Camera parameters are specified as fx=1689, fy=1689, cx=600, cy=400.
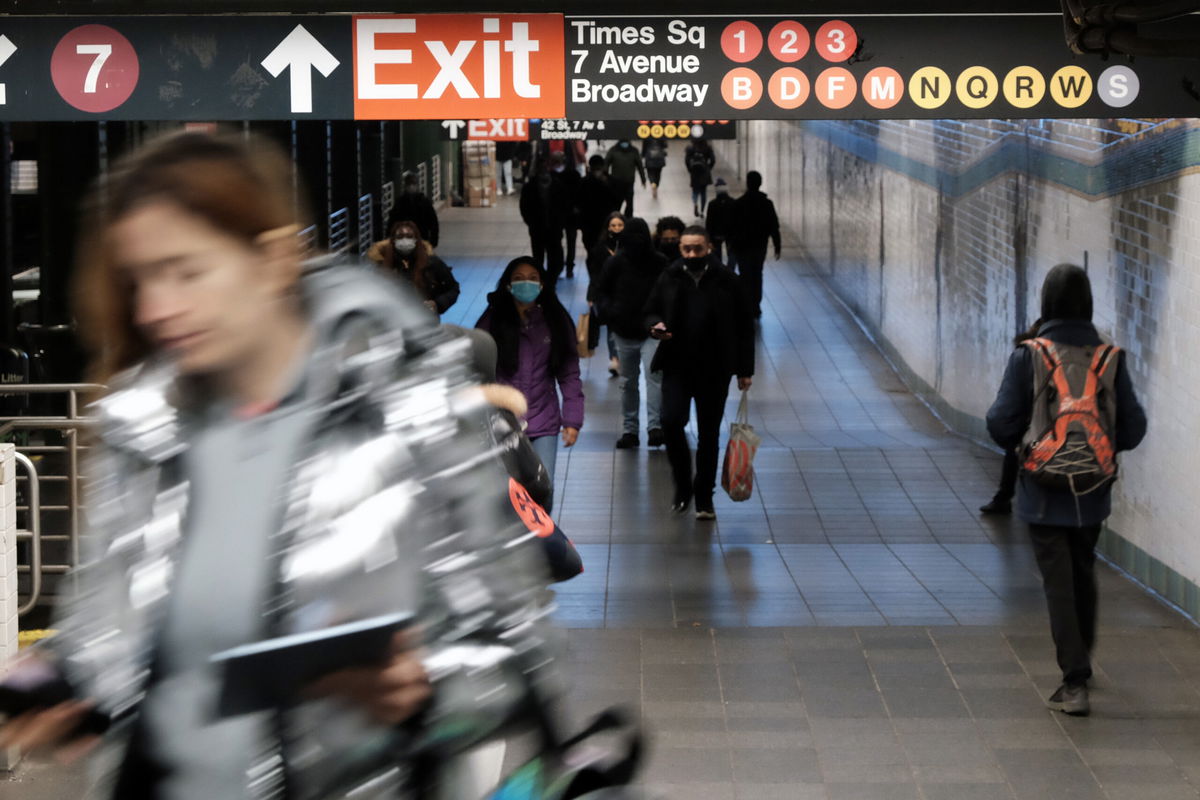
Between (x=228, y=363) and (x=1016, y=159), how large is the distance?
1061cm

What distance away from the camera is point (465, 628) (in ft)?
6.56

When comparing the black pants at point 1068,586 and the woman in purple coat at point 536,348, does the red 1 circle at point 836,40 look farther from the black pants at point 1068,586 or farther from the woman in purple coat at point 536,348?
the black pants at point 1068,586

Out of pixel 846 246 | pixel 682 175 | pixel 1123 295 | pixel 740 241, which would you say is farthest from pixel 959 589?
pixel 682 175

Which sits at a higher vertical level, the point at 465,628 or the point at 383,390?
the point at 383,390

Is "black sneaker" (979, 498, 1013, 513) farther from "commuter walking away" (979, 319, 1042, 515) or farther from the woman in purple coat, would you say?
the woman in purple coat

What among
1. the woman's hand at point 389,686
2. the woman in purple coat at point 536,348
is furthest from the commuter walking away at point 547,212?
the woman's hand at point 389,686

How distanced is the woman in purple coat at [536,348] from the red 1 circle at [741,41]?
1.68 m

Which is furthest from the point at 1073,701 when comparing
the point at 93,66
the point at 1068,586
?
the point at 93,66

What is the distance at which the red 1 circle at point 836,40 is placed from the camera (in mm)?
7125

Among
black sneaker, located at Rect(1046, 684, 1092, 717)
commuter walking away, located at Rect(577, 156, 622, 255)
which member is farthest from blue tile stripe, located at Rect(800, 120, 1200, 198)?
commuter walking away, located at Rect(577, 156, 622, 255)

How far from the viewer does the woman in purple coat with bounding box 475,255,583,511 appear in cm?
834

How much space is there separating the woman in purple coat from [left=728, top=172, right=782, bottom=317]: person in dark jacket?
11.2 meters

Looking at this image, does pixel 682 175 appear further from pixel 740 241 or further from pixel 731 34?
pixel 731 34

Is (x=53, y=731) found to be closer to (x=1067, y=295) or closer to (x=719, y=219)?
(x=1067, y=295)
